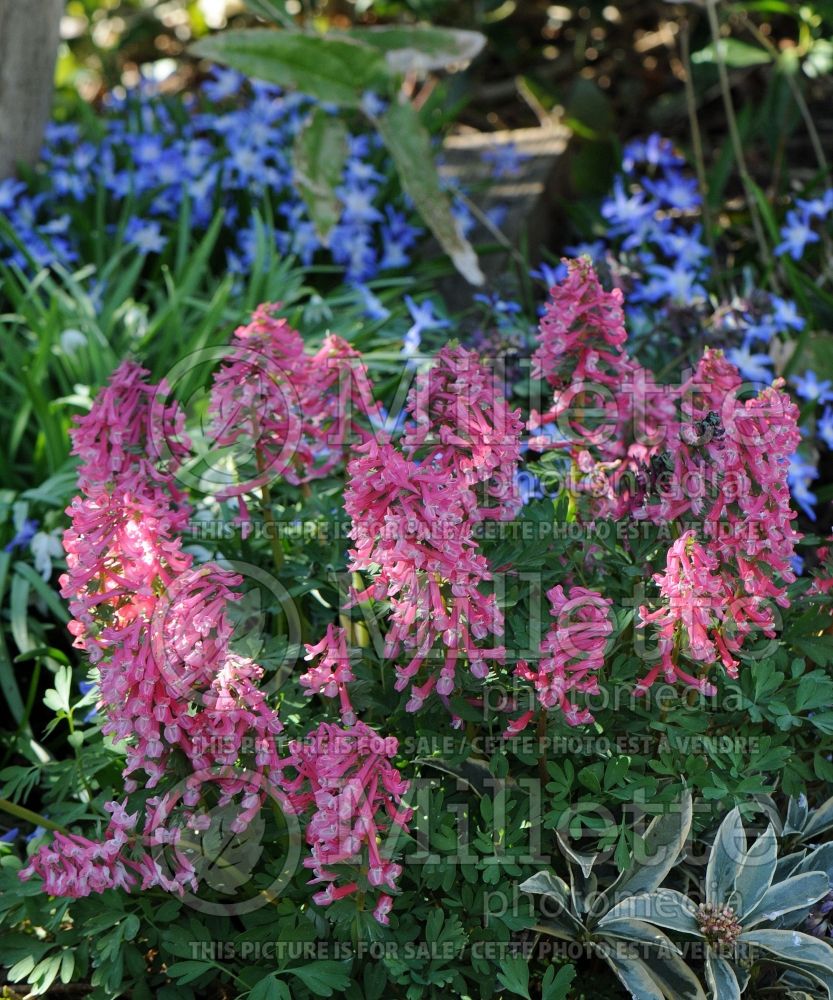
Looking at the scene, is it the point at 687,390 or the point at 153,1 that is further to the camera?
the point at 153,1

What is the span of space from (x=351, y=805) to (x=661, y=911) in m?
0.48

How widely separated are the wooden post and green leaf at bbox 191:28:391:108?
576 mm

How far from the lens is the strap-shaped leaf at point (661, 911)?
1.53 meters

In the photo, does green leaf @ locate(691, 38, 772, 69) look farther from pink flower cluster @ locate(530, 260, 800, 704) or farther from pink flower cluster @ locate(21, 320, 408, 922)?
pink flower cluster @ locate(21, 320, 408, 922)

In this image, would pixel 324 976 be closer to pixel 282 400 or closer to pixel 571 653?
pixel 571 653

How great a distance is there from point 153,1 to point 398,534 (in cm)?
497

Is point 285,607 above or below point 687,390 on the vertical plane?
below

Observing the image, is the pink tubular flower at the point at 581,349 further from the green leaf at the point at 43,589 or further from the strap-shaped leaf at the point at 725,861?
the green leaf at the point at 43,589

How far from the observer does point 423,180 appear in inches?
125

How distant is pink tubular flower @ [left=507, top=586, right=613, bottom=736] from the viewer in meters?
1.47

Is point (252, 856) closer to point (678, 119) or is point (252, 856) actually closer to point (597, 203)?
point (597, 203)

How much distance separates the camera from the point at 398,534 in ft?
4.53

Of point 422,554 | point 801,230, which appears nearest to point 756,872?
point 422,554

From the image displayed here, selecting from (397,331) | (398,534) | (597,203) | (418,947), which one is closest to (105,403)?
(398,534)
